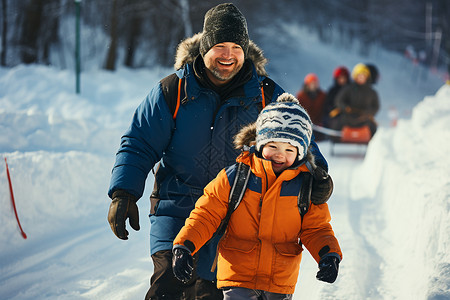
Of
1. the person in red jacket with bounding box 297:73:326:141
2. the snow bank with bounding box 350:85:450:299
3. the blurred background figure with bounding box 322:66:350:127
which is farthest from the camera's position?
the person in red jacket with bounding box 297:73:326:141

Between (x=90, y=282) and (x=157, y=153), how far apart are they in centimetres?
166

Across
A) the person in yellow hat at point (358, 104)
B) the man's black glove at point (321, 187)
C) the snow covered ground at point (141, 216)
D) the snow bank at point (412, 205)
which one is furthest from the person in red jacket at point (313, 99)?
the man's black glove at point (321, 187)

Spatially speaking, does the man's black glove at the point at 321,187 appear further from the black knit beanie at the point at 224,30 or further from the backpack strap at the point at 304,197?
the black knit beanie at the point at 224,30

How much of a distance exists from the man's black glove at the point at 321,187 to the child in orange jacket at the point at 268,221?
0.02 metres

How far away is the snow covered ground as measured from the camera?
3789mm

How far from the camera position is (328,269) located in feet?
7.67

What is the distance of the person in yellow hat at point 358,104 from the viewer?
10742 mm

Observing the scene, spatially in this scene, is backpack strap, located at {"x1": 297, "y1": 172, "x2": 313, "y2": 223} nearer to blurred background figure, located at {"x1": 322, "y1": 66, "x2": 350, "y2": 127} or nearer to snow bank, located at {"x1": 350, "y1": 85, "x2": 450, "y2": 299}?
snow bank, located at {"x1": 350, "y1": 85, "x2": 450, "y2": 299}

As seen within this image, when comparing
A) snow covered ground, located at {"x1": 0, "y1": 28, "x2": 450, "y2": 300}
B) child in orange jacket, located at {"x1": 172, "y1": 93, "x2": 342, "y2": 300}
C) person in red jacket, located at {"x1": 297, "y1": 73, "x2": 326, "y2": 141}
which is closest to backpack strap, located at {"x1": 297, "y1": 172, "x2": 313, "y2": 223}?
child in orange jacket, located at {"x1": 172, "y1": 93, "x2": 342, "y2": 300}

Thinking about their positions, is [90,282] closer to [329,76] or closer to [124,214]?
[124,214]

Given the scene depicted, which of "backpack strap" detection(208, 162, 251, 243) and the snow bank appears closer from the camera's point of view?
"backpack strap" detection(208, 162, 251, 243)

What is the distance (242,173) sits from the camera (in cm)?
252

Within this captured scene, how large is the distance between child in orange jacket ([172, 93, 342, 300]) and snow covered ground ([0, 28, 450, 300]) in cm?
110

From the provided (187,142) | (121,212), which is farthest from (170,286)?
(187,142)
